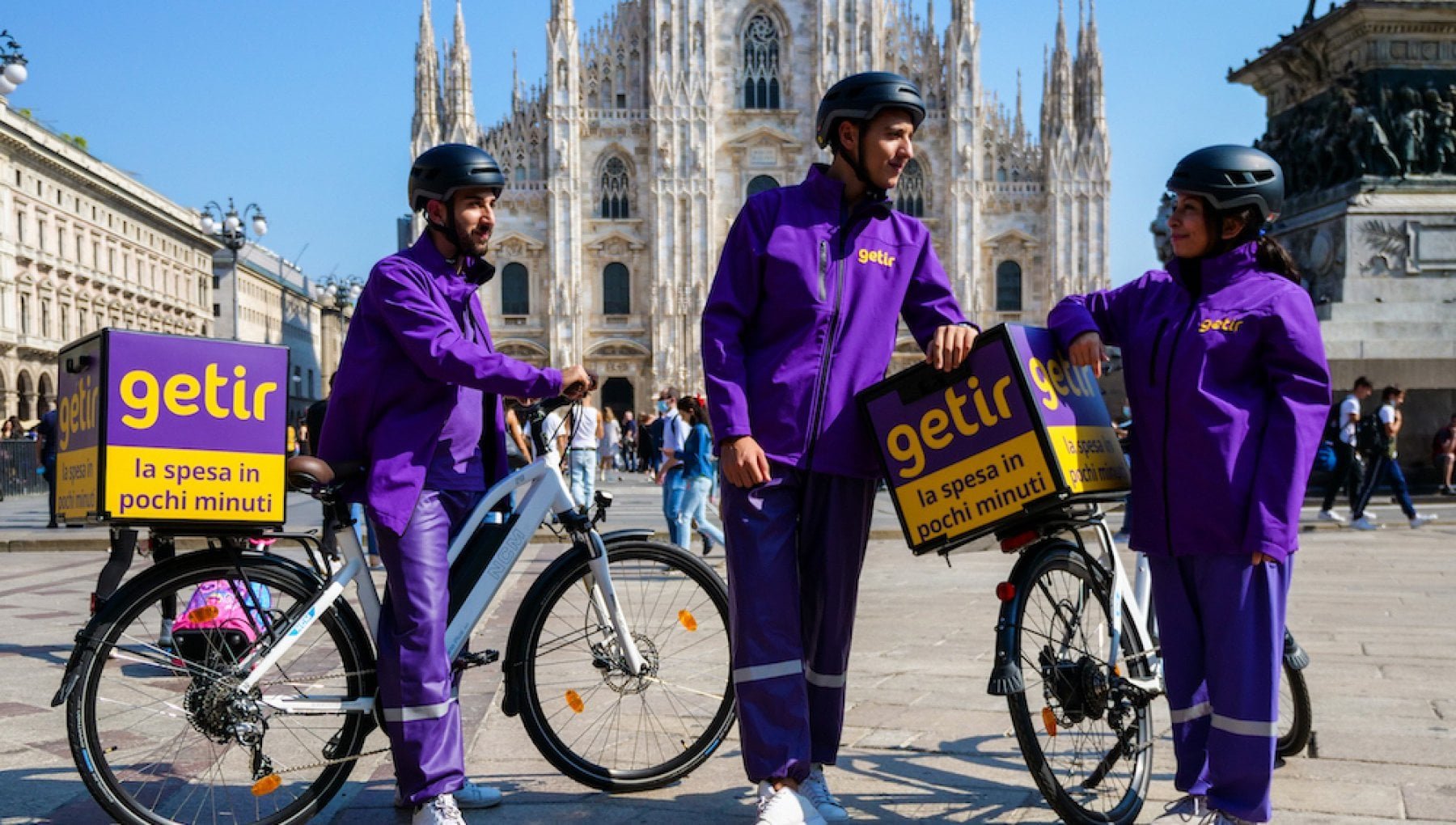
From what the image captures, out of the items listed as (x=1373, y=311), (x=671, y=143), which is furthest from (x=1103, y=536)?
(x=671, y=143)

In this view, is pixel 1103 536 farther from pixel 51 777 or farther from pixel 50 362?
pixel 50 362

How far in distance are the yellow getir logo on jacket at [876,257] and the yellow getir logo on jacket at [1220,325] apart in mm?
673

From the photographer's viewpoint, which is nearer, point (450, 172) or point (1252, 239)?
point (1252, 239)

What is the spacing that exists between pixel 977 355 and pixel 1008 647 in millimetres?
587

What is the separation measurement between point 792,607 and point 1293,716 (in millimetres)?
1371

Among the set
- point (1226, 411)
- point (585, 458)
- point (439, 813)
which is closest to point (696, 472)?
point (585, 458)

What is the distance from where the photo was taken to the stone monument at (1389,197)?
11.4 m

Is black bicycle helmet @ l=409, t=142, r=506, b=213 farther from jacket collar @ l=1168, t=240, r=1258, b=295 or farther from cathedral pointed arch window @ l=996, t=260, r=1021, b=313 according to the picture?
cathedral pointed arch window @ l=996, t=260, r=1021, b=313

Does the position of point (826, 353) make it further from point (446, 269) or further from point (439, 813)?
point (439, 813)

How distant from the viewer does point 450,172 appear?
318 cm

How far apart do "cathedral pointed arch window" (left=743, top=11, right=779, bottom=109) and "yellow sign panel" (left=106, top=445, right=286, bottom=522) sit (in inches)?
1667

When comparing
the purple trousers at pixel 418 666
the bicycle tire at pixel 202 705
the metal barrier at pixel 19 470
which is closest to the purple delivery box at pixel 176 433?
the bicycle tire at pixel 202 705

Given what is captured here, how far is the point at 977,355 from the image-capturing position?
293 cm

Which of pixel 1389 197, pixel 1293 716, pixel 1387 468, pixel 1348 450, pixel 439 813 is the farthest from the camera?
pixel 1389 197
